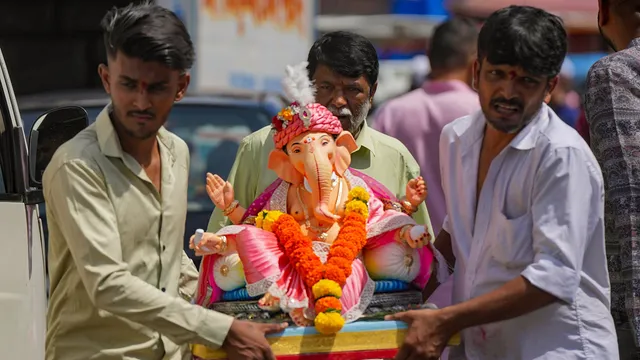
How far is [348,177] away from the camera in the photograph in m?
4.35

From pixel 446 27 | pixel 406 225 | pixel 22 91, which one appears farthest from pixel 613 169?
pixel 22 91

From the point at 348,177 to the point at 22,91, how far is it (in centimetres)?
785

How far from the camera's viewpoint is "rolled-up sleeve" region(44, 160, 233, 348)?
3.61 metres

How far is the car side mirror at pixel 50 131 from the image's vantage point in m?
4.38

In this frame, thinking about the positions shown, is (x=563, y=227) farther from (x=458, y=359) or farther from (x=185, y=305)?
(x=185, y=305)

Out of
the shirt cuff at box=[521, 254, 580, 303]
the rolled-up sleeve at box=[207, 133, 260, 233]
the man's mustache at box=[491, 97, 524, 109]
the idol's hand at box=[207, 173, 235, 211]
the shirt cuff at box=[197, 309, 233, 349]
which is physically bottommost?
the rolled-up sleeve at box=[207, 133, 260, 233]

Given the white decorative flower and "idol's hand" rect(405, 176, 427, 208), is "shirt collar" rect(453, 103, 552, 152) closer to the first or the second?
"idol's hand" rect(405, 176, 427, 208)

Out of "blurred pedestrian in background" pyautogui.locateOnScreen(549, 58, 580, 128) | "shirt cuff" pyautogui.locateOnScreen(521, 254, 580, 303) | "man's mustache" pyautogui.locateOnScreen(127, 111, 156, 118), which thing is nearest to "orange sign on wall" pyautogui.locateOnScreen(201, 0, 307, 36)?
"blurred pedestrian in background" pyautogui.locateOnScreen(549, 58, 580, 128)

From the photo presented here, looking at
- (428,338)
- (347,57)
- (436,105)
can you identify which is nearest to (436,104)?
(436,105)

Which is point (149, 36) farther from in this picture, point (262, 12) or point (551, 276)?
point (262, 12)

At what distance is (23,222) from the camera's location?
4.25m

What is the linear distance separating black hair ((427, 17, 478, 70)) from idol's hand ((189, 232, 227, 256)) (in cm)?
362

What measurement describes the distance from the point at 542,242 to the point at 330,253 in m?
0.74

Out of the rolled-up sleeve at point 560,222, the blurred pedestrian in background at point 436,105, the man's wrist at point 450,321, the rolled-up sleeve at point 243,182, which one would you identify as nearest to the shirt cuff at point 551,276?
the rolled-up sleeve at point 560,222
